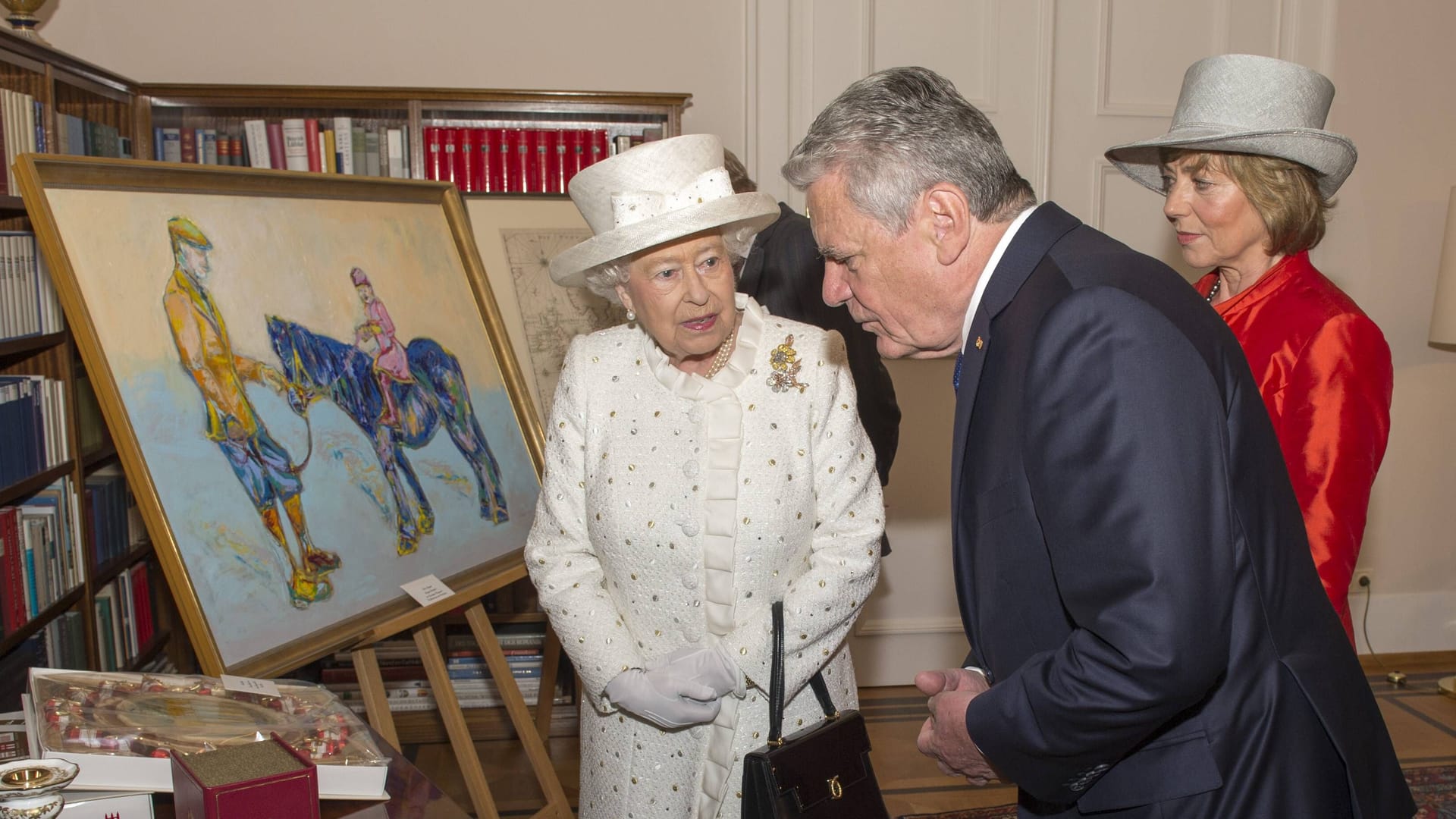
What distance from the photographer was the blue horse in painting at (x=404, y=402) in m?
2.24

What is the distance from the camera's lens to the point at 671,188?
1976mm

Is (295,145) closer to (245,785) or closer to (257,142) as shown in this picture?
(257,142)

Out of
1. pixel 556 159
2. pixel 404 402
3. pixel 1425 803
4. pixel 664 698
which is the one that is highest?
pixel 556 159

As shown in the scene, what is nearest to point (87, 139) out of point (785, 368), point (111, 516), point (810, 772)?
point (111, 516)

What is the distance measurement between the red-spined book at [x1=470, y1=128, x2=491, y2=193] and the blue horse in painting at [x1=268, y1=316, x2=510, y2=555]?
109cm

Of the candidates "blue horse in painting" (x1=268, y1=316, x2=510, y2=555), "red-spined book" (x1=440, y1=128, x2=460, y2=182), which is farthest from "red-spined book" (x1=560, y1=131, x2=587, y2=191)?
"blue horse in painting" (x1=268, y1=316, x2=510, y2=555)

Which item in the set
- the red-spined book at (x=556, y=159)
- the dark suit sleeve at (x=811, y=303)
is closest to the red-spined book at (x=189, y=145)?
the red-spined book at (x=556, y=159)

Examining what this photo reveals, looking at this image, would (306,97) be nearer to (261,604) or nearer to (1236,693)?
(261,604)

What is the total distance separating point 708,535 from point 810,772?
453mm

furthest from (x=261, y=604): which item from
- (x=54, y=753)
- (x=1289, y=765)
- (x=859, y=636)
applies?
(x=859, y=636)

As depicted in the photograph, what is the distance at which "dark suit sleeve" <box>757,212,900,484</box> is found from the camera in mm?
2697

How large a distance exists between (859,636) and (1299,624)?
304 cm

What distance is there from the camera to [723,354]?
2.04 m

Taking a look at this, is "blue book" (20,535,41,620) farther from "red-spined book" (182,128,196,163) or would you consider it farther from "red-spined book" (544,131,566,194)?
"red-spined book" (544,131,566,194)
